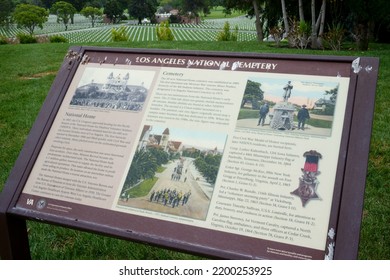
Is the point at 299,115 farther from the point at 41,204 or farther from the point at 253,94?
the point at 41,204

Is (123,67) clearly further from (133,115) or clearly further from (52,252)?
(52,252)

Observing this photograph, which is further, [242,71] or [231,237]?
[242,71]

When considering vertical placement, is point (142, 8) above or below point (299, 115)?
above

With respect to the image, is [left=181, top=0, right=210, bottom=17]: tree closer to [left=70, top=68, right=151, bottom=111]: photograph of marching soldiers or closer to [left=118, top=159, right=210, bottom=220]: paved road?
[left=70, top=68, right=151, bottom=111]: photograph of marching soldiers

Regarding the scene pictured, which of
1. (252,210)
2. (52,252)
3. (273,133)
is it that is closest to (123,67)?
(273,133)

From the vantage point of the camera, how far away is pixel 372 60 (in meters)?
1.99

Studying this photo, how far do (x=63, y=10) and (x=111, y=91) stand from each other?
244 ft

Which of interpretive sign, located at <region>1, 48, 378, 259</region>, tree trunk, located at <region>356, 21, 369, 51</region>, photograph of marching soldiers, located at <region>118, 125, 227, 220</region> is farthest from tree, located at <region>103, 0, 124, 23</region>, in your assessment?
photograph of marching soldiers, located at <region>118, 125, 227, 220</region>

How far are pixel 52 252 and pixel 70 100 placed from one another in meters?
1.06

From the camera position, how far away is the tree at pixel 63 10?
2694 inches

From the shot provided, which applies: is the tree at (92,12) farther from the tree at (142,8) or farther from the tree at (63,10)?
the tree at (142,8)

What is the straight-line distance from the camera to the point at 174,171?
81.9 inches

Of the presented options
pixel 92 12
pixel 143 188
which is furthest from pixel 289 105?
pixel 92 12

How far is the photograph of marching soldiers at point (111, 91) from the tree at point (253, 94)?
0.52 m
